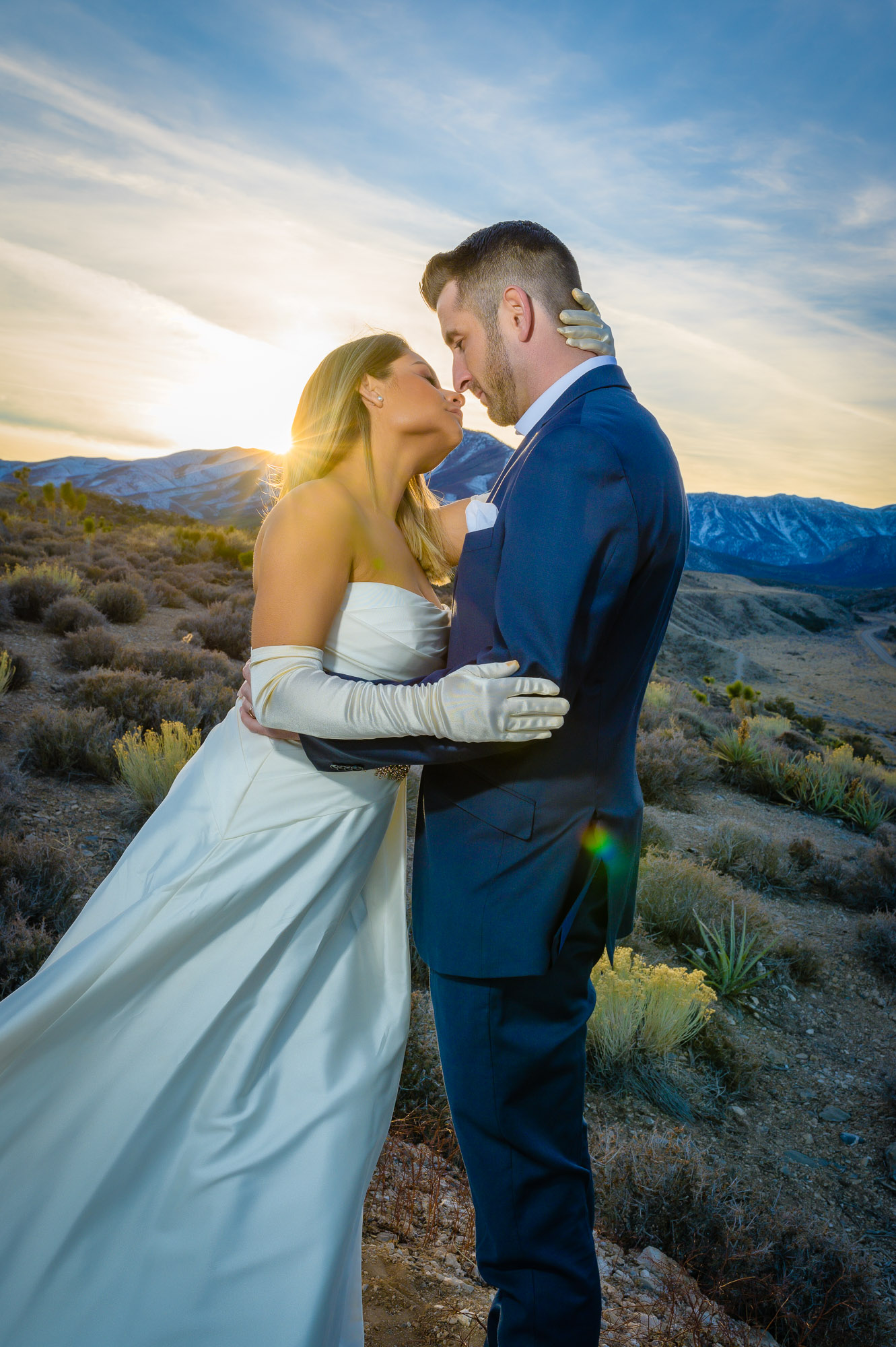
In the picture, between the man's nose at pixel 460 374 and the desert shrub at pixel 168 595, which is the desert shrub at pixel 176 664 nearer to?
the desert shrub at pixel 168 595

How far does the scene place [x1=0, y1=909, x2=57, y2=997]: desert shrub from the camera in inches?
123

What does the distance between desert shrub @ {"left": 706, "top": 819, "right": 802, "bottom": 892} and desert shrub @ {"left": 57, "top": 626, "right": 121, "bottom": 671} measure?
6596 millimetres

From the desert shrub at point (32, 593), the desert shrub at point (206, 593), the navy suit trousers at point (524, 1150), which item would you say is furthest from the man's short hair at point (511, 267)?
the desert shrub at point (206, 593)

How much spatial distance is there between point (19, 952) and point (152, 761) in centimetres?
210

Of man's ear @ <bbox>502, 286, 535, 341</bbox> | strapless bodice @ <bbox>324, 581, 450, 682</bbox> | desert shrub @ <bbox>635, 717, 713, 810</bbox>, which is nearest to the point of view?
man's ear @ <bbox>502, 286, 535, 341</bbox>

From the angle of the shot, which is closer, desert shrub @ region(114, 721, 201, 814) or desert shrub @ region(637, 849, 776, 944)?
desert shrub @ region(114, 721, 201, 814)

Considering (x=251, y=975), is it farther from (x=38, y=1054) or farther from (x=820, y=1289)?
(x=820, y=1289)

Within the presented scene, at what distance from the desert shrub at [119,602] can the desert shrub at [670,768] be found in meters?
7.73

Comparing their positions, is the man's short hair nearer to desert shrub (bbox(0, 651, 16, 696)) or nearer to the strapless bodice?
the strapless bodice

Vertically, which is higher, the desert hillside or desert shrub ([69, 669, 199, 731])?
desert shrub ([69, 669, 199, 731])

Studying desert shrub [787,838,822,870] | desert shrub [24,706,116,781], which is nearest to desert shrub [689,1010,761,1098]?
desert shrub [787,838,822,870]

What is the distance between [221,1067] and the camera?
1809mm

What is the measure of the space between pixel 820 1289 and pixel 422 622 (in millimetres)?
2677

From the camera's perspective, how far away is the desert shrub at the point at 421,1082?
3.04 m
